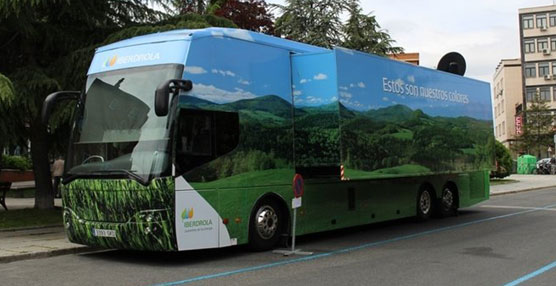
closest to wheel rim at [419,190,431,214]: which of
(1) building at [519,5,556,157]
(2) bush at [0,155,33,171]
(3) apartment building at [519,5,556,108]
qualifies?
(2) bush at [0,155,33,171]

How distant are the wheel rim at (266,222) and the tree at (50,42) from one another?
17.0 feet

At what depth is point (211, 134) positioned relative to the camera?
28.9ft

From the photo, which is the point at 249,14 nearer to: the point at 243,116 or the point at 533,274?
the point at 243,116

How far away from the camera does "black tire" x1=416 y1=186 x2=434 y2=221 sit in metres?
14.0

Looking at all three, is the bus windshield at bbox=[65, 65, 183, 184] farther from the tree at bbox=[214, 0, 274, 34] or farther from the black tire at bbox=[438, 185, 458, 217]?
the tree at bbox=[214, 0, 274, 34]

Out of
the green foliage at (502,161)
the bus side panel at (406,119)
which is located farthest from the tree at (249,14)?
the green foliage at (502,161)

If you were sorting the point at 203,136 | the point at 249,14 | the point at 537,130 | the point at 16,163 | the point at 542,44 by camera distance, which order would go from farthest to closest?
the point at 542,44, the point at 537,130, the point at 16,163, the point at 249,14, the point at 203,136

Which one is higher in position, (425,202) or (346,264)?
(425,202)

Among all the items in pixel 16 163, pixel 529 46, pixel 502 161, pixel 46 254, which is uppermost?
pixel 529 46

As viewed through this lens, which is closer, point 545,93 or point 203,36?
point 203,36

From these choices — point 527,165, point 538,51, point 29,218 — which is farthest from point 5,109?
point 538,51

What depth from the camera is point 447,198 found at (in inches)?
598

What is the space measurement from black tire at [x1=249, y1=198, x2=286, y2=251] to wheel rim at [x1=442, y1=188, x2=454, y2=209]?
21.3 feet

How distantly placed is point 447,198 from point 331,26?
57.8ft
